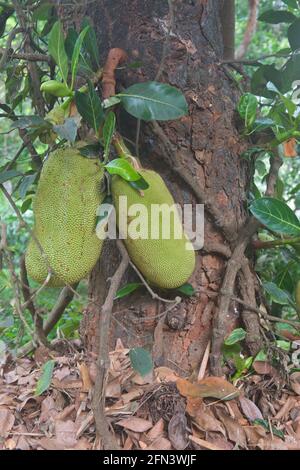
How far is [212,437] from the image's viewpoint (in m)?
1.06

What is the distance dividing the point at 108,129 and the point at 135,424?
1.99 ft

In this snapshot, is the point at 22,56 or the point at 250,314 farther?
the point at 250,314

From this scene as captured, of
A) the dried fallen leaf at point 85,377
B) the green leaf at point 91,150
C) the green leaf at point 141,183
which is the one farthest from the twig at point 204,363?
the green leaf at point 91,150

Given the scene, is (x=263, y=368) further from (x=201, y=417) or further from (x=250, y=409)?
(x=201, y=417)

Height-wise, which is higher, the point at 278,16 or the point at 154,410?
the point at 278,16

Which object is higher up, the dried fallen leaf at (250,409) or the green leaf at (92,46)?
the green leaf at (92,46)

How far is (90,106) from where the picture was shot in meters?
1.13

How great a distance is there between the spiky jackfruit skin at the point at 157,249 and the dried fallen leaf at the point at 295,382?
37cm

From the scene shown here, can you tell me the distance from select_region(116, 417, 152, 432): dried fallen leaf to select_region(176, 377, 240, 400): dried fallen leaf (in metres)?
0.09

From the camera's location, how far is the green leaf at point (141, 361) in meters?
1.08

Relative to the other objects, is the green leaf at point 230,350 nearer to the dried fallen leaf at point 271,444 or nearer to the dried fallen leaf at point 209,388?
the dried fallen leaf at point 209,388

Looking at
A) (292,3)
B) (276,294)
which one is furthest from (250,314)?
(292,3)

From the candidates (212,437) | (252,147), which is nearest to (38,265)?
(212,437)

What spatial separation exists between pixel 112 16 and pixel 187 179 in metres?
0.45
